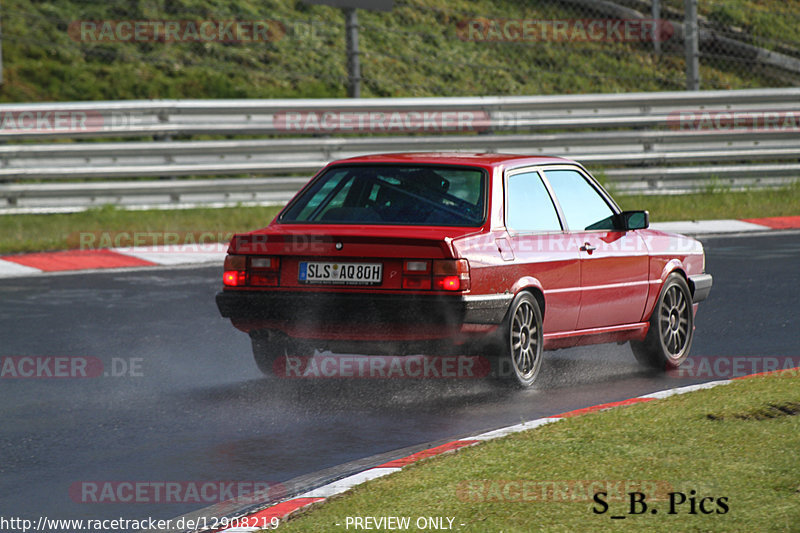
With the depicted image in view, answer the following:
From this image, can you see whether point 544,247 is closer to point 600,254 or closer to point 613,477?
point 600,254

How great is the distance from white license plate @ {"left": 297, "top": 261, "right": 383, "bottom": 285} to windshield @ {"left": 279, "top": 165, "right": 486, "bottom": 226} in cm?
42

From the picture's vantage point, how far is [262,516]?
5027 millimetres

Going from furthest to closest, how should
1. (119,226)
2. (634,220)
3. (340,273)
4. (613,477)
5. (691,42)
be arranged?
(691,42), (119,226), (634,220), (340,273), (613,477)

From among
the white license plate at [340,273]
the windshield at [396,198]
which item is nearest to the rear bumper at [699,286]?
the windshield at [396,198]

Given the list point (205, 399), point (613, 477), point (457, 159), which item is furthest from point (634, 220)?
point (613, 477)

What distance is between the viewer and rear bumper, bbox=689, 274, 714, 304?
30.1 ft

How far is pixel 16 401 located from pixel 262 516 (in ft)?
10.1

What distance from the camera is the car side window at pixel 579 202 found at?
A: 8430mm

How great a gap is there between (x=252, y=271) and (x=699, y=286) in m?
3.26

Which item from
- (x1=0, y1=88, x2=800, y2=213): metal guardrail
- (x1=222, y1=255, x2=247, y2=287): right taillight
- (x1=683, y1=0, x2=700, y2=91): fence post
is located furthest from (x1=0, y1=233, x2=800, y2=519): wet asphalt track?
(x1=683, y1=0, x2=700, y2=91): fence post

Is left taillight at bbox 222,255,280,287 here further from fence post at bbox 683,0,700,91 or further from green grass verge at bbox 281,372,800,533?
fence post at bbox 683,0,700,91

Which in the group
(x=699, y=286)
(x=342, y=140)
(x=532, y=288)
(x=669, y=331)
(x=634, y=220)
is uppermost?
(x=342, y=140)

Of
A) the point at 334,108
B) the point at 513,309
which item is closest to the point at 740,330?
the point at 513,309

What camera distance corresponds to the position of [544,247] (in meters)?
7.98
